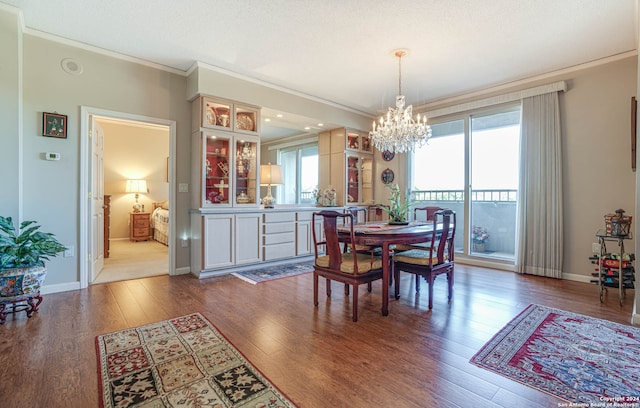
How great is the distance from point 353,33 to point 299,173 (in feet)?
15.5

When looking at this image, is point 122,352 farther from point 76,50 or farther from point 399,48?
point 399,48

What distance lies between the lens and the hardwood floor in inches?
65.7

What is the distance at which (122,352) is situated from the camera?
6.83 ft

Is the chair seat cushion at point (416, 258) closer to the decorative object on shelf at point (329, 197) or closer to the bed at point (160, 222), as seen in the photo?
the decorative object on shelf at point (329, 197)

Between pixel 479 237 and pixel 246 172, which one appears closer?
pixel 246 172

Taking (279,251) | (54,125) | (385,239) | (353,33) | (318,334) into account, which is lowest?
(318,334)

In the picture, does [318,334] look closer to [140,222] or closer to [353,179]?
[353,179]

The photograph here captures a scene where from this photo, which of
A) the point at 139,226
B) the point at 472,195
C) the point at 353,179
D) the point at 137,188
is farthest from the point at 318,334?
the point at 137,188

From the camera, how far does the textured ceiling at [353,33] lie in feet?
9.16

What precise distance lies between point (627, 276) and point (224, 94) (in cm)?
514

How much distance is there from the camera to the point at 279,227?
191 inches

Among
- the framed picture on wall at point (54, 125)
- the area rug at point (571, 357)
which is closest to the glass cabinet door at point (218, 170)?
the framed picture on wall at point (54, 125)

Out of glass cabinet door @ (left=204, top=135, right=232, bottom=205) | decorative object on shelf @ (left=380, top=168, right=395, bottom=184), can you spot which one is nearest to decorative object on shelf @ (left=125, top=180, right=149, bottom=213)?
glass cabinet door @ (left=204, top=135, right=232, bottom=205)

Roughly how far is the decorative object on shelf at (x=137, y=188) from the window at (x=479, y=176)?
21.6ft
